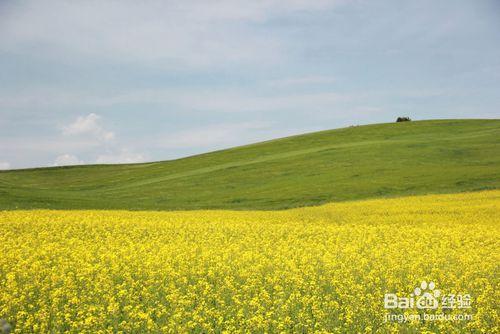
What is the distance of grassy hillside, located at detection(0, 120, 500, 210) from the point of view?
39.1 m

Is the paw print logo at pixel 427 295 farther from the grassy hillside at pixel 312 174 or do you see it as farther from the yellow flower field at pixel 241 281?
the grassy hillside at pixel 312 174

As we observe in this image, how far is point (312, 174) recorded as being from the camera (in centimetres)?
5003

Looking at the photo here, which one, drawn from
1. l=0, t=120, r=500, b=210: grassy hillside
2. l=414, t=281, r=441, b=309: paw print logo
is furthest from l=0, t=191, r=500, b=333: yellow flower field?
l=0, t=120, r=500, b=210: grassy hillside

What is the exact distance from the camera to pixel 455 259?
44.8 ft

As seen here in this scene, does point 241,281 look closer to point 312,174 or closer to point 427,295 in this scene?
point 427,295

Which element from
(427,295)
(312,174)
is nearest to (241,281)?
(427,295)

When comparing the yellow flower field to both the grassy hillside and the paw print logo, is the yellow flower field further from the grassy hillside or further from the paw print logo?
the grassy hillside

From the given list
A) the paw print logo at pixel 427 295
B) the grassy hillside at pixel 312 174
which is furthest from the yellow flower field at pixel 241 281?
the grassy hillside at pixel 312 174

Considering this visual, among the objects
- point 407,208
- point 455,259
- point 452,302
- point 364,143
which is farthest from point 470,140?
point 452,302

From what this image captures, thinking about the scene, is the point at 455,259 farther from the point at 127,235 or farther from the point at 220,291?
the point at 127,235

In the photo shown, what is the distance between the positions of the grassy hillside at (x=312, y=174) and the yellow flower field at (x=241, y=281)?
772 inches

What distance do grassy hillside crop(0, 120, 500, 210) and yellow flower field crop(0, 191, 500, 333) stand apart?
64.3 feet

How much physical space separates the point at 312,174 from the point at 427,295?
3984cm

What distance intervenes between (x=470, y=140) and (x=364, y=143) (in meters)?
13.2
